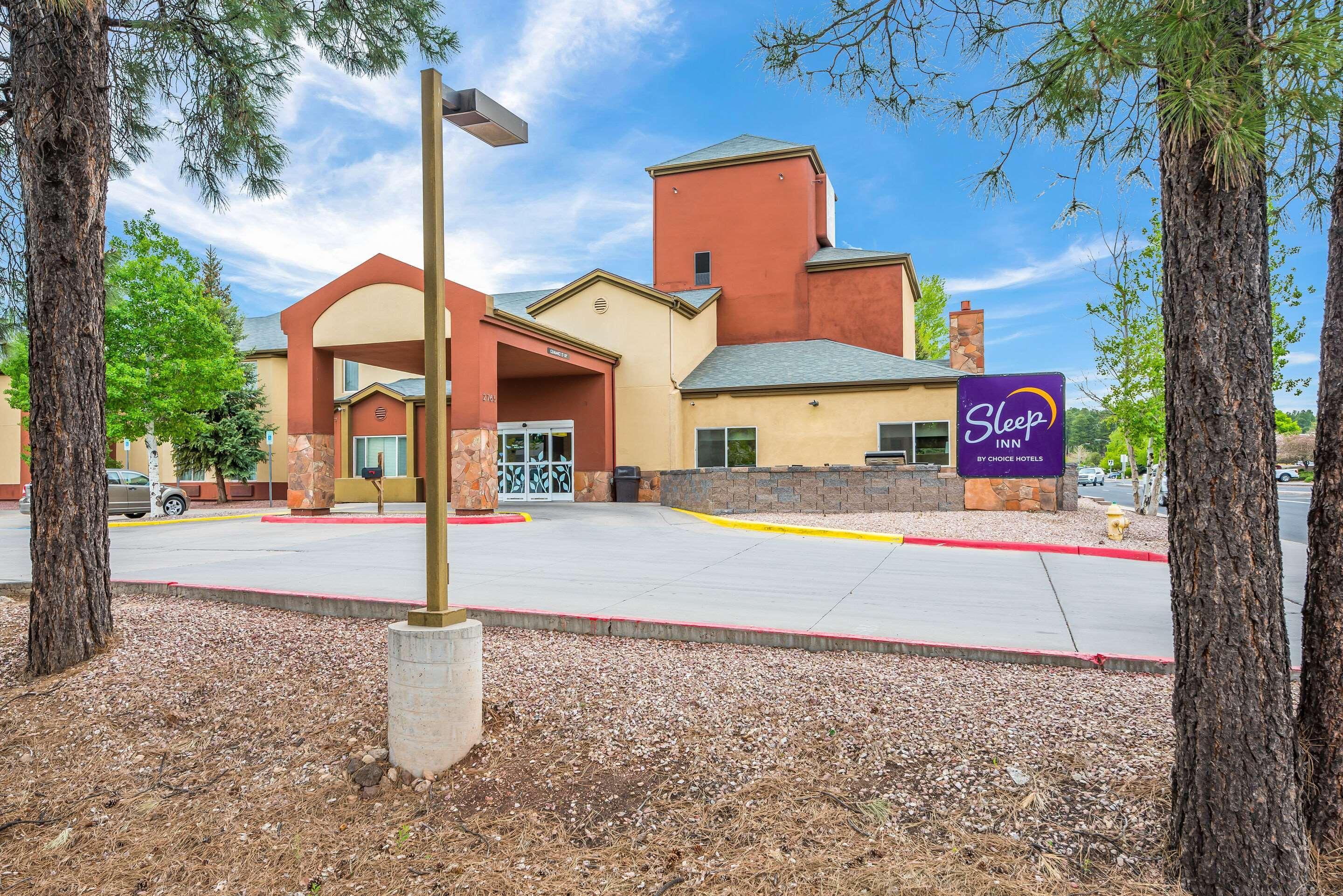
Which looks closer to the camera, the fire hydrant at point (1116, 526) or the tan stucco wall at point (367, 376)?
the fire hydrant at point (1116, 526)

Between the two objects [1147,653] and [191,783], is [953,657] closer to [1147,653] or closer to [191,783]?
[1147,653]

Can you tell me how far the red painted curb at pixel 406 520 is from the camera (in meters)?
16.4

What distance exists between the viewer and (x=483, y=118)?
4.53 m

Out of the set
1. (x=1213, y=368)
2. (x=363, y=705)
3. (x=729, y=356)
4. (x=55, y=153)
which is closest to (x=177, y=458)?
(x=729, y=356)

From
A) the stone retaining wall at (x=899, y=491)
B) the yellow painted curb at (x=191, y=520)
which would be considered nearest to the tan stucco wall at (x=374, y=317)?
the yellow painted curb at (x=191, y=520)

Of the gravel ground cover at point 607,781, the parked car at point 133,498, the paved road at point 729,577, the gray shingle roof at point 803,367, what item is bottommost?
the gravel ground cover at point 607,781

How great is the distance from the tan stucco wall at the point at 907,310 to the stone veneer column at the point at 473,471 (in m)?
14.4

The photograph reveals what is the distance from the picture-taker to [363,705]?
4.61 m

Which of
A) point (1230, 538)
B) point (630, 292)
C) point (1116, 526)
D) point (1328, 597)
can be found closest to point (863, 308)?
point (630, 292)

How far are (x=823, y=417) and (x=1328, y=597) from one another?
18310mm

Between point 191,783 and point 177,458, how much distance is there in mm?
26995

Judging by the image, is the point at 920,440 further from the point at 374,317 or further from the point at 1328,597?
the point at 1328,597

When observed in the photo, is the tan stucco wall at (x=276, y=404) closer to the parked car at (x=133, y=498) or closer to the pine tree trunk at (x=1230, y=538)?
the parked car at (x=133, y=498)

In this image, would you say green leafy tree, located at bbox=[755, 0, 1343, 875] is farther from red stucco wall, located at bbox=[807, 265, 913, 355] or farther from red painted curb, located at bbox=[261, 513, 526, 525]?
red stucco wall, located at bbox=[807, 265, 913, 355]
